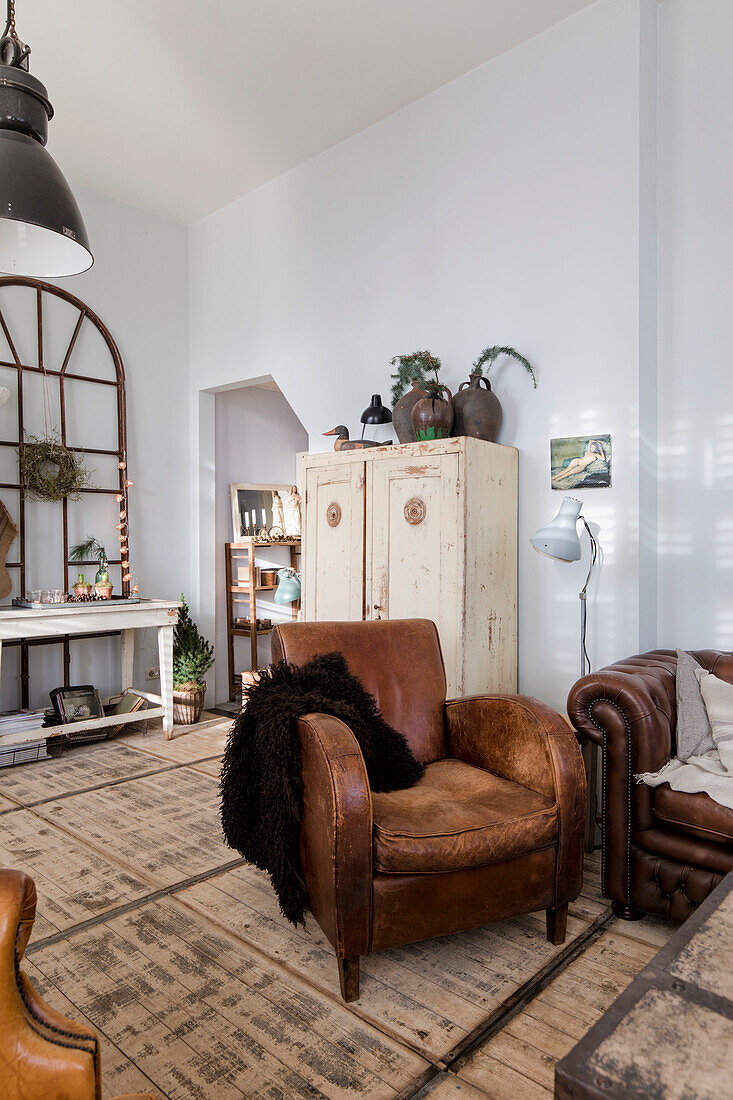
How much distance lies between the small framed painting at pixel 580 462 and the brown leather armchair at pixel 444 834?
133 cm

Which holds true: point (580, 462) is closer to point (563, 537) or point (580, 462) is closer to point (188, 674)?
point (563, 537)

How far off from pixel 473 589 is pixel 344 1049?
74.3 inches

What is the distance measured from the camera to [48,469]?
4.51m

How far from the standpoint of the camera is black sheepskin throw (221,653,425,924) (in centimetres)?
195

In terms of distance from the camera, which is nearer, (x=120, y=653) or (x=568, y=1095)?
(x=568, y=1095)

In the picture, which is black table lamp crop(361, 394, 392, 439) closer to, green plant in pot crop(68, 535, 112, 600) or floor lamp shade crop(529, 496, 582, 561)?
floor lamp shade crop(529, 496, 582, 561)

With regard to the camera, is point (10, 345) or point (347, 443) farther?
point (10, 345)

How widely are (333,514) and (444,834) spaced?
2.08 metres

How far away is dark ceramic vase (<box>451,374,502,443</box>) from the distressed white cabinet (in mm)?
136

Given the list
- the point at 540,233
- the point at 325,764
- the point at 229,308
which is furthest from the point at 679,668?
the point at 229,308

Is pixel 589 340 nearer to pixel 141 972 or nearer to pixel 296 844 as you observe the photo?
pixel 296 844

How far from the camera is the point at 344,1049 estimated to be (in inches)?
64.5

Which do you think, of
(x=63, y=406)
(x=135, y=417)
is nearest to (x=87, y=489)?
(x=63, y=406)

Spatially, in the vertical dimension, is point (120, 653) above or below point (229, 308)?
below
